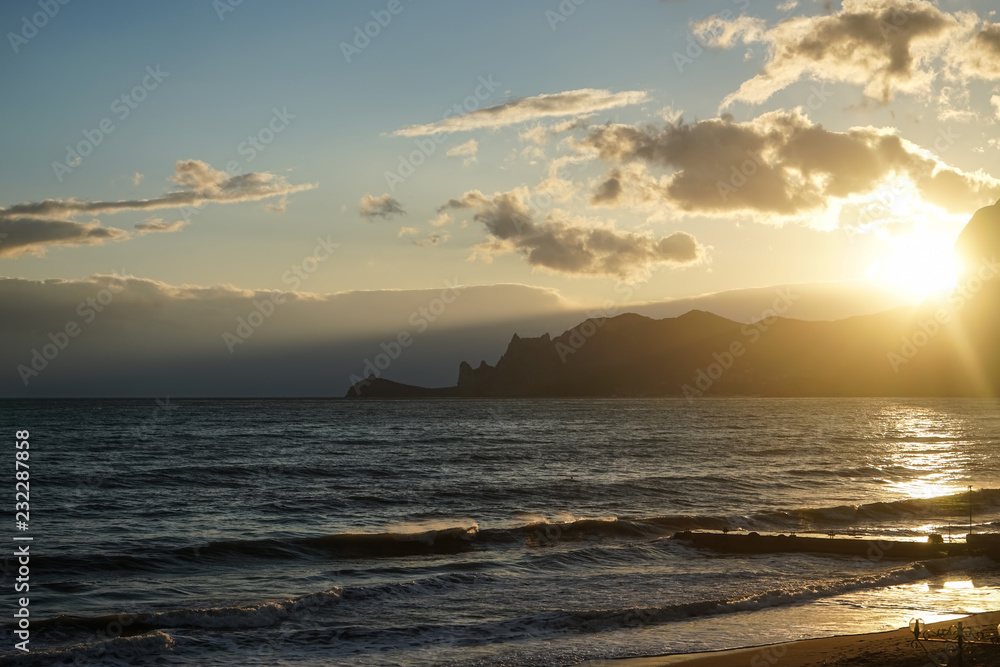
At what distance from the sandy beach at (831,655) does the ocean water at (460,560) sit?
0.72 meters

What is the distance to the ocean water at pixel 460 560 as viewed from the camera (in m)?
17.7

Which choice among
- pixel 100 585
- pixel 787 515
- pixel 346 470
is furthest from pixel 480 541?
pixel 346 470

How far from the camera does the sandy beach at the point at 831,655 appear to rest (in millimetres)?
14453

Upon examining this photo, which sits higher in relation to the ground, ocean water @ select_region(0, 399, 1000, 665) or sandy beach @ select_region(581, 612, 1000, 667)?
sandy beach @ select_region(581, 612, 1000, 667)

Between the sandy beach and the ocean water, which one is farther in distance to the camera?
the ocean water

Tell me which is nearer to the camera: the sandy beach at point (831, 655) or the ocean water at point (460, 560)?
the sandy beach at point (831, 655)

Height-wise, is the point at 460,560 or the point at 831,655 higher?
the point at 831,655

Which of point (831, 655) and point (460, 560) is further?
point (460, 560)

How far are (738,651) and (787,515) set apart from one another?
22.8 m

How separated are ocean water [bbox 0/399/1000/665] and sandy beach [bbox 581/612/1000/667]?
2.35ft

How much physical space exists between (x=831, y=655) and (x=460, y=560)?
46.0 feet

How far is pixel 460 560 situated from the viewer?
1057 inches

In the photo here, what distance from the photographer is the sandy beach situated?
569 inches

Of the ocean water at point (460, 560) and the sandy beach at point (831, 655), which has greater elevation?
the sandy beach at point (831, 655)
